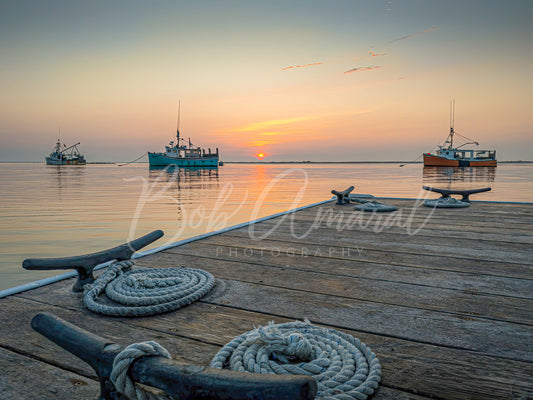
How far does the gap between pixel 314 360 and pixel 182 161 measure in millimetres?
61177

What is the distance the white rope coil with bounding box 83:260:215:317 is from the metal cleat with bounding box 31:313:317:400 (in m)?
0.82

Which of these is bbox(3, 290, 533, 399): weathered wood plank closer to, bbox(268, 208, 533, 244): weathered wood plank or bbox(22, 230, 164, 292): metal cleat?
bbox(22, 230, 164, 292): metal cleat

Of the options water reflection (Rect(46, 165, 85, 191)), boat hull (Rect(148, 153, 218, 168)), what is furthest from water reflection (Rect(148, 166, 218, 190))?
water reflection (Rect(46, 165, 85, 191))

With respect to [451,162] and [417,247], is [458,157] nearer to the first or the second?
[451,162]

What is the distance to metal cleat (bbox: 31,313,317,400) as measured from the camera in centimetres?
58

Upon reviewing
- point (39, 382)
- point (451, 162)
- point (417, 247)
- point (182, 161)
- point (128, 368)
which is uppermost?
point (451, 162)

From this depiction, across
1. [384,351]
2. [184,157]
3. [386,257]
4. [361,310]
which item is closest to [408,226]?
[386,257]

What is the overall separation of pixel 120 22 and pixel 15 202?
9056 millimetres

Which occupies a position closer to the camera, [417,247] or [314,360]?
[314,360]

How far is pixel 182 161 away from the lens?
197 ft

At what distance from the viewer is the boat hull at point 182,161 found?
2350 inches

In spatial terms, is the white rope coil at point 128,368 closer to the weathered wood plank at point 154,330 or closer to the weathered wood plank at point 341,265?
the weathered wood plank at point 154,330

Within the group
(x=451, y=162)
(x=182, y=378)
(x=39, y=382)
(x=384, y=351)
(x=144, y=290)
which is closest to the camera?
(x=182, y=378)

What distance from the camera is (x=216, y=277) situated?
2.23m
